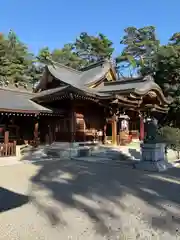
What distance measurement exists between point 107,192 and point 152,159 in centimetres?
442

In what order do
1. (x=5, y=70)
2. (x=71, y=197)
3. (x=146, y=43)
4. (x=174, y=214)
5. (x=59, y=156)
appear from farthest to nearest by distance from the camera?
(x=146, y=43) → (x=5, y=70) → (x=59, y=156) → (x=71, y=197) → (x=174, y=214)

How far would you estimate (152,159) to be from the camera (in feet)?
35.9

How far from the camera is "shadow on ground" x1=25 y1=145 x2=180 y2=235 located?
5199 millimetres

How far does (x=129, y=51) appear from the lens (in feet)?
155

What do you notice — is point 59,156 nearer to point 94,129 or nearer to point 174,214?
point 94,129

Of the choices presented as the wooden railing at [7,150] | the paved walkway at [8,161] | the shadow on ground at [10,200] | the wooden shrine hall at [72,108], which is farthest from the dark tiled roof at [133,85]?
the shadow on ground at [10,200]

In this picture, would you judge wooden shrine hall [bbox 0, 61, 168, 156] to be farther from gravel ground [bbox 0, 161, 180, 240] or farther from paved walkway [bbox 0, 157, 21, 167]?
gravel ground [bbox 0, 161, 180, 240]

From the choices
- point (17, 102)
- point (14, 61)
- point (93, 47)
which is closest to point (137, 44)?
point (93, 47)

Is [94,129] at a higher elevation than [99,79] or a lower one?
lower

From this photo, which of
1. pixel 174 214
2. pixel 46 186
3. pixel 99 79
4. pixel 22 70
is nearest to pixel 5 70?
pixel 22 70

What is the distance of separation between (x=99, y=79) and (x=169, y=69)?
31.9 ft

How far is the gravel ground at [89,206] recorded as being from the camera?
4.50 m

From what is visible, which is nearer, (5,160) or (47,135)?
(5,160)

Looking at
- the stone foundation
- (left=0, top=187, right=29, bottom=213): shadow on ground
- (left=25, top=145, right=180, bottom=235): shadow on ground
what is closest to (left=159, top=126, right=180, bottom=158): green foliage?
the stone foundation
